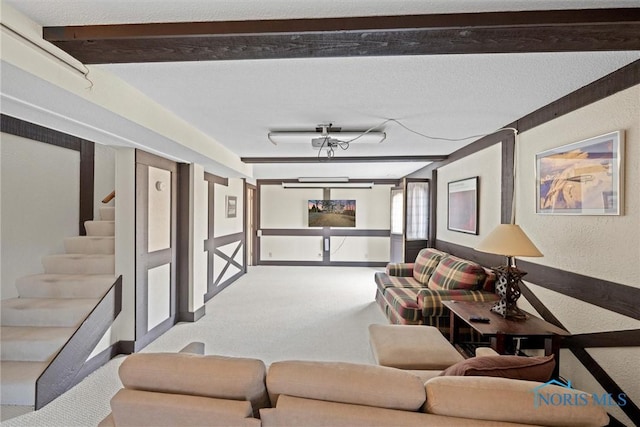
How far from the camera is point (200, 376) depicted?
1229mm

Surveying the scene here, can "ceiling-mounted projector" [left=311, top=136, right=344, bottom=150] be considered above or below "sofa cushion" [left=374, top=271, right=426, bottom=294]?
above

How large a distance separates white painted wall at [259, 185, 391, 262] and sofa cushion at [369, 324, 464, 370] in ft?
18.2

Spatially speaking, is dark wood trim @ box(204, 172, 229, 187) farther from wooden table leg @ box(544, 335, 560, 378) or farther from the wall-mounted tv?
wooden table leg @ box(544, 335, 560, 378)

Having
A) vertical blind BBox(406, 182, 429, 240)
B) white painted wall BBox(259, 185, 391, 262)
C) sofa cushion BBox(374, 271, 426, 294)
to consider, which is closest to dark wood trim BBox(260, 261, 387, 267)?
white painted wall BBox(259, 185, 391, 262)

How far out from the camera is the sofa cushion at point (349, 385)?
1.15 metres

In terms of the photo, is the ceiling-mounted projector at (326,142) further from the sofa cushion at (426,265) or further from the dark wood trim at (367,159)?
the sofa cushion at (426,265)

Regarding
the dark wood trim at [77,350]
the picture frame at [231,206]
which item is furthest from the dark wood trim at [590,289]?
the picture frame at [231,206]

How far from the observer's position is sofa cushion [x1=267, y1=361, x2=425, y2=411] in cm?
115

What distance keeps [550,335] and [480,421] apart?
1437mm

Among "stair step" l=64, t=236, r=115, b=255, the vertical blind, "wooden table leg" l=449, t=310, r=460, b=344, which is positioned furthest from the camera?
the vertical blind

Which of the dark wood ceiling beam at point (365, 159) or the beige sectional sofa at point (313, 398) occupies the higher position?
the dark wood ceiling beam at point (365, 159)

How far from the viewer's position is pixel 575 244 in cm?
220

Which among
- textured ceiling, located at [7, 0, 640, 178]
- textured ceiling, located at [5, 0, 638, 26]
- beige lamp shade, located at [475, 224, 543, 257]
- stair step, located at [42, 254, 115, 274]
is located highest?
textured ceiling, located at [5, 0, 638, 26]

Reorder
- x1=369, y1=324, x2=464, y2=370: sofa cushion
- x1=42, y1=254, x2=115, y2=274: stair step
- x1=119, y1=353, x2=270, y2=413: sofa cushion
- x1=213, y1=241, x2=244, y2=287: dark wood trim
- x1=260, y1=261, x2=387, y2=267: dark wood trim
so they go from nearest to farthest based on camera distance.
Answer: x1=119, y1=353, x2=270, y2=413: sofa cushion, x1=369, y1=324, x2=464, y2=370: sofa cushion, x1=42, y1=254, x2=115, y2=274: stair step, x1=213, y1=241, x2=244, y2=287: dark wood trim, x1=260, y1=261, x2=387, y2=267: dark wood trim
